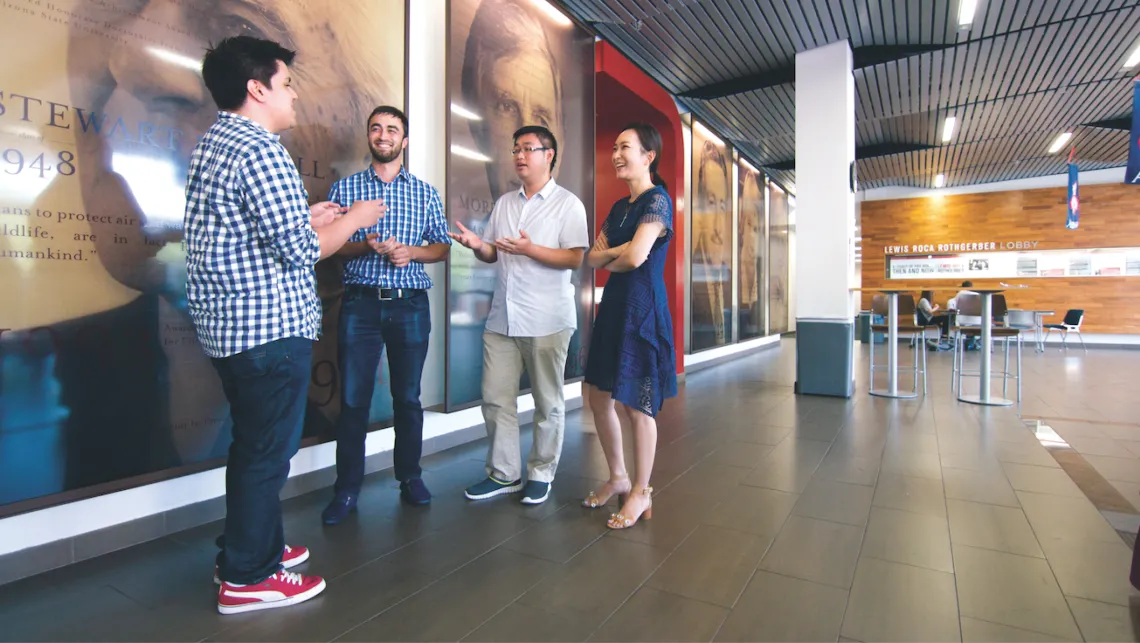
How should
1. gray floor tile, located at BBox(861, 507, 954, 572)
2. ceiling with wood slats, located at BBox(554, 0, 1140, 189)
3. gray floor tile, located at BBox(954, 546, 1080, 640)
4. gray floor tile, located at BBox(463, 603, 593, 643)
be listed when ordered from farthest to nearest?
ceiling with wood slats, located at BBox(554, 0, 1140, 189) < gray floor tile, located at BBox(861, 507, 954, 572) < gray floor tile, located at BBox(954, 546, 1080, 640) < gray floor tile, located at BBox(463, 603, 593, 643)

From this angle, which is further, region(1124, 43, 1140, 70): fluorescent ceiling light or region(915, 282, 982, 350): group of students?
region(915, 282, 982, 350): group of students

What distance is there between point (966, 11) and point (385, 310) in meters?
5.81

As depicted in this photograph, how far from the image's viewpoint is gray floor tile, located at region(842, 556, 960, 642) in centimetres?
154

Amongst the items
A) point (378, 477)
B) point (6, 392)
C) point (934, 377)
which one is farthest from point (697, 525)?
point (934, 377)

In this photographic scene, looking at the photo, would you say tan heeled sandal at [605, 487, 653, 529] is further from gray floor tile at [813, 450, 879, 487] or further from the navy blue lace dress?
gray floor tile at [813, 450, 879, 487]

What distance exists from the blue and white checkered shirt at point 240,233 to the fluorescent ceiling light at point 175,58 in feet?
2.57

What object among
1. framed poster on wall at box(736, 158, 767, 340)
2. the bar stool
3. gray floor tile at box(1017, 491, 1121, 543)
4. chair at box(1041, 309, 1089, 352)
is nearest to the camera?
gray floor tile at box(1017, 491, 1121, 543)

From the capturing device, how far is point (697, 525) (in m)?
2.30

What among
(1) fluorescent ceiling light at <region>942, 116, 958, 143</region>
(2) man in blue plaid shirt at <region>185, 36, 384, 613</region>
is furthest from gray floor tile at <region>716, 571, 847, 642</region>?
(1) fluorescent ceiling light at <region>942, 116, 958, 143</region>

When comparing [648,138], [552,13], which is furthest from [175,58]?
[552,13]

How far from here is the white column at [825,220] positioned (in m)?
5.48

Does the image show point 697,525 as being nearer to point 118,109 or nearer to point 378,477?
point 378,477

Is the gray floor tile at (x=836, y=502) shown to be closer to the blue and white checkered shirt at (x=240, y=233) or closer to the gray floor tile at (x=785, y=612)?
the gray floor tile at (x=785, y=612)

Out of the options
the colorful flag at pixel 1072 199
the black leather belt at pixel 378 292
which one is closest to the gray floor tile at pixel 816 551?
the black leather belt at pixel 378 292
